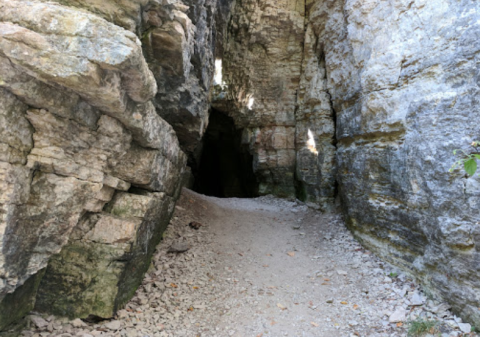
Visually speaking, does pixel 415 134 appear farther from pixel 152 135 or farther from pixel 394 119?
pixel 152 135

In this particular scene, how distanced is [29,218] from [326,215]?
30.0ft

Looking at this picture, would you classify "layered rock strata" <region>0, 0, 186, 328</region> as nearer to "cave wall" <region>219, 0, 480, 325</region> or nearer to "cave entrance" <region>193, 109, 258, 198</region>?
"cave wall" <region>219, 0, 480, 325</region>

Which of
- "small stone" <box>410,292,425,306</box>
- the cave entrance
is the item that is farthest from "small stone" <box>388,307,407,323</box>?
the cave entrance

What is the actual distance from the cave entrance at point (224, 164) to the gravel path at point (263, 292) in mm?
7522

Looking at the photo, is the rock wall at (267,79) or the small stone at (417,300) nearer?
the small stone at (417,300)

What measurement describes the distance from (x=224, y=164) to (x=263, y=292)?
14.2m

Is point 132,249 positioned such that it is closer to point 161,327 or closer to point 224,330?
point 161,327

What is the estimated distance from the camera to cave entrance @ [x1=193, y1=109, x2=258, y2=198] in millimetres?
16734

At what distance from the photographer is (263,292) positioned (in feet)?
20.4

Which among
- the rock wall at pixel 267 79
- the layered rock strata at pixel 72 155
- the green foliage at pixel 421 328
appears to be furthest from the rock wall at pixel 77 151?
the rock wall at pixel 267 79

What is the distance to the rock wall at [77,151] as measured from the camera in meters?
3.51

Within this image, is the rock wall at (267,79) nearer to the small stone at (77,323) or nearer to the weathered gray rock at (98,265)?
the weathered gray rock at (98,265)

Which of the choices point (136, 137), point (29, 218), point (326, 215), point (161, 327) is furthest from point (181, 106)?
point (326, 215)

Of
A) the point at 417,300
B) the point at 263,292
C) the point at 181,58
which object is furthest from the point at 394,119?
the point at 181,58
